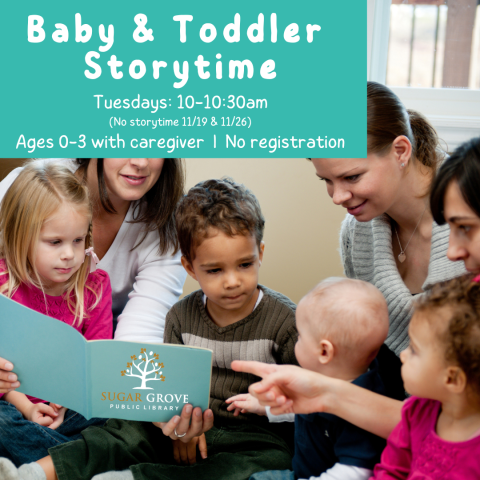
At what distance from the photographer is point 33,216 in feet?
4.43

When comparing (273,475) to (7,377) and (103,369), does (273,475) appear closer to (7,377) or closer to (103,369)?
(103,369)

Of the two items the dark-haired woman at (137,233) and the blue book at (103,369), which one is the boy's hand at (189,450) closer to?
the blue book at (103,369)

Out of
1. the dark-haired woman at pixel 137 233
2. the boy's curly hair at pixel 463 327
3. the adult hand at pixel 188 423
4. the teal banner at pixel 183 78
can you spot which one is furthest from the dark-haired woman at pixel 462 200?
the dark-haired woman at pixel 137 233

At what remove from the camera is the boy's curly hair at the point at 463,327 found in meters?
0.74

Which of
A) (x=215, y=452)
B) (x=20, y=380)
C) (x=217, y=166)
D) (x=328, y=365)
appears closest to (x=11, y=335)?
(x=20, y=380)

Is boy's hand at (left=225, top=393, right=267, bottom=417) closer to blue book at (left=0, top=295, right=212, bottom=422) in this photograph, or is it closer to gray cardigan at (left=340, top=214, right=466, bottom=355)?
blue book at (left=0, top=295, right=212, bottom=422)

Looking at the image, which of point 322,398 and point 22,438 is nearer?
point 322,398

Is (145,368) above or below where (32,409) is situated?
above

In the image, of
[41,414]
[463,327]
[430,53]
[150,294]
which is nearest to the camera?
[463,327]

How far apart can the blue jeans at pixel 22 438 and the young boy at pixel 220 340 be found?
0.09 m

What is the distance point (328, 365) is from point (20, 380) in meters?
0.68

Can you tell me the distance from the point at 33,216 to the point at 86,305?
0.28m

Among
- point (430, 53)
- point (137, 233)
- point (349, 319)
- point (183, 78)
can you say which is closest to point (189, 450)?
point (349, 319)

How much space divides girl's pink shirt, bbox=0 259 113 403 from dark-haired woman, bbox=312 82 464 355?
692mm
